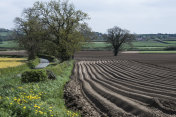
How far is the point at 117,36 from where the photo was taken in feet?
254

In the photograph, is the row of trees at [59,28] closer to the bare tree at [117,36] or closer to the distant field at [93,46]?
the distant field at [93,46]

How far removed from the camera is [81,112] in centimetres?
1123

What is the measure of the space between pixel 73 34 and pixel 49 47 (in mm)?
5426

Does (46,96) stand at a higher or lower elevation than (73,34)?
lower

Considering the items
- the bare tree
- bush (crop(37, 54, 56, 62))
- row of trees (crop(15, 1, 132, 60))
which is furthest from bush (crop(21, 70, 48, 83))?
the bare tree

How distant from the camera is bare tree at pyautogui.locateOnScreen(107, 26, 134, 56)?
76.3 m

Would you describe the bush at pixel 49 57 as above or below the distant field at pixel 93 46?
below

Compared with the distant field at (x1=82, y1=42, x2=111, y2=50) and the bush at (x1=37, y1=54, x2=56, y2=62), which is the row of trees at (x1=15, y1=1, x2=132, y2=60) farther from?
the bush at (x1=37, y1=54, x2=56, y2=62)

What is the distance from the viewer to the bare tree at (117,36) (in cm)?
7631

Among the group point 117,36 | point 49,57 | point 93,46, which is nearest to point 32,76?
point 49,57

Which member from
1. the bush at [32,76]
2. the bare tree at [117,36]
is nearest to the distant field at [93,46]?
the bare tree at [117,36]

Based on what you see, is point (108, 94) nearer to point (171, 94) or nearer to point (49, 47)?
point (171, 94)

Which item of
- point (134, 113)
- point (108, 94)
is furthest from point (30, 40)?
point (134, 113)

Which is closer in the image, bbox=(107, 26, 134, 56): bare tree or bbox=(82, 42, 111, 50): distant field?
bbox=(82, 42, 111, 50): distant field
